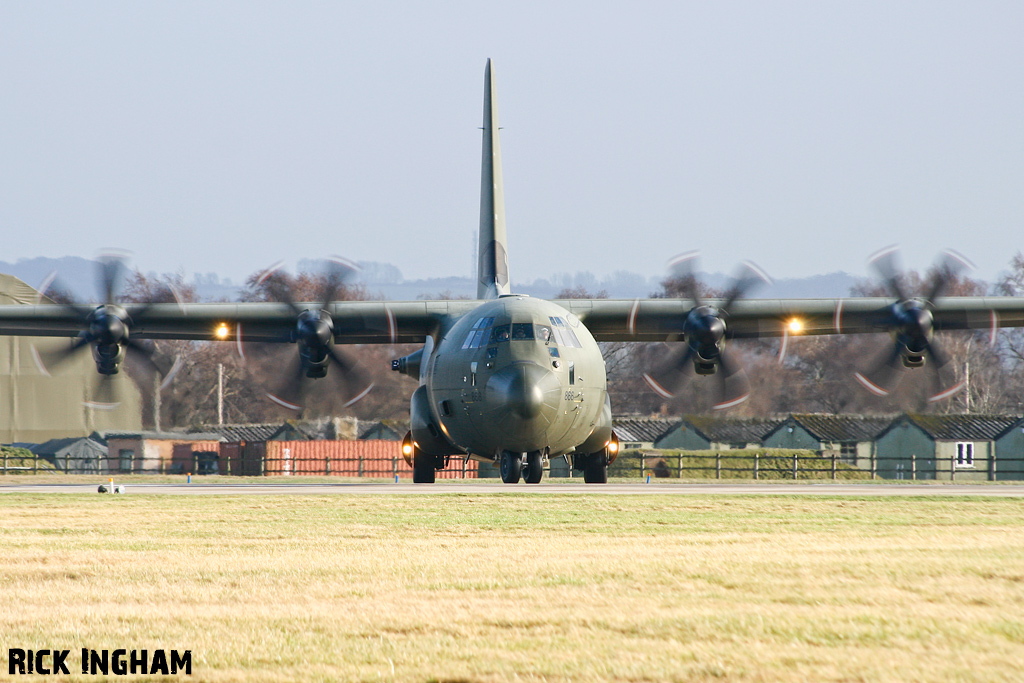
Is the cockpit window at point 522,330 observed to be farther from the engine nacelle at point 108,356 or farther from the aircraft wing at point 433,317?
the engine nacelle at point 108,356

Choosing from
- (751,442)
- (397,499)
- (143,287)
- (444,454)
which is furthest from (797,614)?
(143,287)

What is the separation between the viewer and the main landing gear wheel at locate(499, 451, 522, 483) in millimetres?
26953

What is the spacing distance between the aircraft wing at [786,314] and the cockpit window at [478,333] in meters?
6.22

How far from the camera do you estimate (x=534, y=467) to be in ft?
89.4

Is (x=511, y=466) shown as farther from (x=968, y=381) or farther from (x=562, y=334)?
(x=968, y=381)

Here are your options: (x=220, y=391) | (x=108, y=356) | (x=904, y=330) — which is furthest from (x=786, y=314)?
(x=220, y=391)

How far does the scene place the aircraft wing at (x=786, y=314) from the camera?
33188 millimetres

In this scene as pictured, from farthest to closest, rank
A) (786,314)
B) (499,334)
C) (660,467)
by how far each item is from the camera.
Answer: (660,467) → (786,314) → (499,334)

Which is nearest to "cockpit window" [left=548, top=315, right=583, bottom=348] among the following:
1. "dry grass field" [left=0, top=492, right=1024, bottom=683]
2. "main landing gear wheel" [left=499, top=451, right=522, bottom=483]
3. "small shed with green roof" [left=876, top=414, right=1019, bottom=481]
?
"main landing gear wheel" [left=499, top=451, right=522, bottom=483]

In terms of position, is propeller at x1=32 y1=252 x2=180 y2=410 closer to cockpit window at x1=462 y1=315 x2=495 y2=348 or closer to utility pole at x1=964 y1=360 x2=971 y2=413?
cockpit window at x1=462 y1=315 x2=495 y2=348

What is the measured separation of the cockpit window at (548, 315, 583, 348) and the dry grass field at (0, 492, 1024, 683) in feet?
26.9

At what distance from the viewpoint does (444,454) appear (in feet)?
103

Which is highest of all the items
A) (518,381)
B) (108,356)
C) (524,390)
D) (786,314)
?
(786,314)

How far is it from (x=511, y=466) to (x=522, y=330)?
368cm
